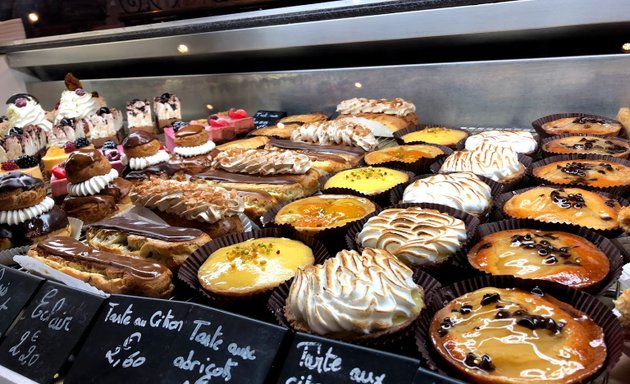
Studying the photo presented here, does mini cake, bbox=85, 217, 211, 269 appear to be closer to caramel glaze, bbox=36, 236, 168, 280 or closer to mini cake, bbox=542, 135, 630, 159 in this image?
caramel glaze, bbox=36, 236, 168, 280

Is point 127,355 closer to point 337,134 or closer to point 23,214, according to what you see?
point 23,214

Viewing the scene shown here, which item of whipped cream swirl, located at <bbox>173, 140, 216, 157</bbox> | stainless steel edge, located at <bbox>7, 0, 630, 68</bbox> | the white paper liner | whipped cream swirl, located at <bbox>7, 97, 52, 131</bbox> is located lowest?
whipped cream swirl, located at <bbox>7, 97, 52, 131</bbox>

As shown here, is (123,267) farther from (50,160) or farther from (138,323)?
(50,160)

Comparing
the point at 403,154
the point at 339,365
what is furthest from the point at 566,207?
the point at 339,365

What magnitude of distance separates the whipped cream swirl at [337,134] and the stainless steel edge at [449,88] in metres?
0.43

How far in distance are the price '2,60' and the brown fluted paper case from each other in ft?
3.08

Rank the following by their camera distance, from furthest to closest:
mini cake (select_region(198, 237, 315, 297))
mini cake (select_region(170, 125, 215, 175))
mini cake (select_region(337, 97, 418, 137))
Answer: mini cake (select_region(337, 97, 418, 137)), mini cake (select_region(170, 125, 215, 175)), mini cake (select_region(198, 237, 315, 297))

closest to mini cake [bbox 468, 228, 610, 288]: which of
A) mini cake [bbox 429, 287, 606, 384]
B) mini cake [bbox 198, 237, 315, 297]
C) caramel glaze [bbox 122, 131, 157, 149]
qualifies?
mini cake [bbox 429, 287, 606, 384]

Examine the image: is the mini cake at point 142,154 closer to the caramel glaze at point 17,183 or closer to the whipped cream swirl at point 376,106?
the caramel glaze at point 17,183

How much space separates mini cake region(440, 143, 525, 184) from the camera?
3238 millimetres

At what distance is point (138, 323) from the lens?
1.83m

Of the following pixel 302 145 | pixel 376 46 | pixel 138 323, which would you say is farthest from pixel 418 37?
pixel 138 323

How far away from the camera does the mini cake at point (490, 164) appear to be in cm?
324

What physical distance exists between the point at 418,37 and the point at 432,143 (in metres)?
0.78
